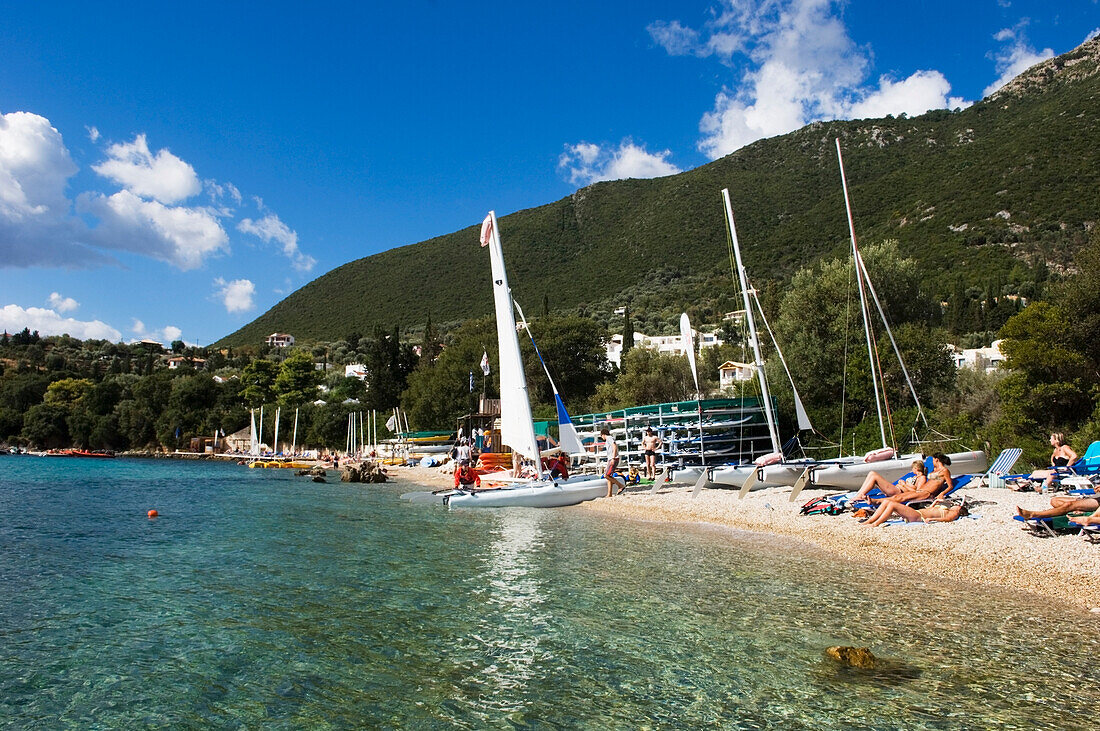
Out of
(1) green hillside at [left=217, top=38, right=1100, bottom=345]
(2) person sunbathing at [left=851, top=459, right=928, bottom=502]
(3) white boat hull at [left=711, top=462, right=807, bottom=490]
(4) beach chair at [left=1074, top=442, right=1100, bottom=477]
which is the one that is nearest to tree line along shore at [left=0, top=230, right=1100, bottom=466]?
(3) white boat hull at [left=711, top=462, right=807, bottom=490]

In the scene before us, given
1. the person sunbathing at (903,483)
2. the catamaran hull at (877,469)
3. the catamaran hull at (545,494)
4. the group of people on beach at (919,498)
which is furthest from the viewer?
the catamaran hull at (545,494)

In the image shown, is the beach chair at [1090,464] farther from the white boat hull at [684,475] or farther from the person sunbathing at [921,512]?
the white boat hull at [684,475]

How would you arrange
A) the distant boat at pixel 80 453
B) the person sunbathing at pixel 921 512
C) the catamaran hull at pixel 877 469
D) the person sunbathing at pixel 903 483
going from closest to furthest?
the person sunbathing at pixel 921 512, the person sunbathing at pixel 903 483, the catamaran hull at pixel 877 469, the distant boat at pixel 80 453

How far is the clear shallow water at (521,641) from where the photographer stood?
610 centimetres

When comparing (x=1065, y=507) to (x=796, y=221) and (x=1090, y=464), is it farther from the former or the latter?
(x=796, y=221)

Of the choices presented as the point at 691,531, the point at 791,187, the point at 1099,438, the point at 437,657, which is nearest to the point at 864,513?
the point at 691,531

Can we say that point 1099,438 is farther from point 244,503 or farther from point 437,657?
point 244,503

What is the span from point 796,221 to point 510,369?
10927 cm

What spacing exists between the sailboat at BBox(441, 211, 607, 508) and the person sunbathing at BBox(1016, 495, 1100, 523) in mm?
11875

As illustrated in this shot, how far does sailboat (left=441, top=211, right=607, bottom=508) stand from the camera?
70.2 feet

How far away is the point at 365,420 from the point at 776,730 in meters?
75.4

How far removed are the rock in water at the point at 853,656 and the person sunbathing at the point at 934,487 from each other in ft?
27.4

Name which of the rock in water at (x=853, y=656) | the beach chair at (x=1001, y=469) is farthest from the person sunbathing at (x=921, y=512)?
the rock in water at (x=853, y=656)

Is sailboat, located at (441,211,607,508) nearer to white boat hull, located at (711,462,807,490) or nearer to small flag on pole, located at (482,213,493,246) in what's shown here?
small flag on pole, located at (482,213,493,246)
